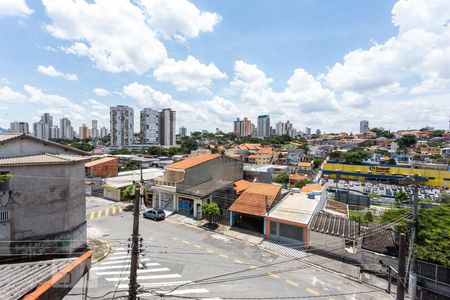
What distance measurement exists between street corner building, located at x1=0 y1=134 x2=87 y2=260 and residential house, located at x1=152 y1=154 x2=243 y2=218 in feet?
34.8

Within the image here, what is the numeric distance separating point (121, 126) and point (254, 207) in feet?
353

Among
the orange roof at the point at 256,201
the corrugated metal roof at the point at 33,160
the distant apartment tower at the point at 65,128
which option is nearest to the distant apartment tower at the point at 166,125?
the distant apartment tower at the point at 65,128

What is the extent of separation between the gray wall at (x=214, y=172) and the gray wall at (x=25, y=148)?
1306 cm

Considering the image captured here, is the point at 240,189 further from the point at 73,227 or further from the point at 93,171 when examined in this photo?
the point at 93,171

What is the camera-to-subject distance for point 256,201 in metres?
22.9

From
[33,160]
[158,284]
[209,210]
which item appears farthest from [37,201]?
[209,210]

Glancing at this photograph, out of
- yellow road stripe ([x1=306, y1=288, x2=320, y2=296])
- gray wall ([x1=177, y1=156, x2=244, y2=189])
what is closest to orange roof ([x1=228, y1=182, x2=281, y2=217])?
Answer: gray wall ([x1=177, y1=156, x2=244, y2=189])

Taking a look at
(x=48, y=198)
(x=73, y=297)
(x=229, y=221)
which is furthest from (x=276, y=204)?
(x=48, y=198)

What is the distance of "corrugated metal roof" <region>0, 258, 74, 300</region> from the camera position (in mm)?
5309

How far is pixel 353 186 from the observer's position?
5325cm

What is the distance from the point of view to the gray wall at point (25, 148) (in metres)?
15.4

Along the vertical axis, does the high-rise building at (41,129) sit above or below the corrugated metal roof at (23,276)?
above

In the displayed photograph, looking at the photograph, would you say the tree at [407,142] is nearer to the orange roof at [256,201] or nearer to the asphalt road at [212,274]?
the orange roof at [256,201]

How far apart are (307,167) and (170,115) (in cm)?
8287
